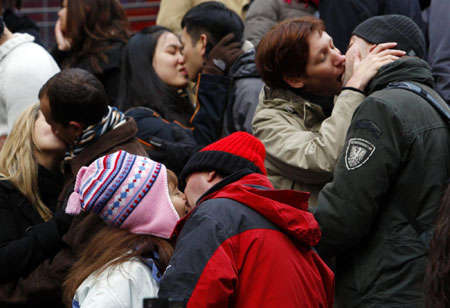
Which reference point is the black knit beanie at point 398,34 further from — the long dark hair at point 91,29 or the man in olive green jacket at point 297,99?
the long dark hair at point 91,29

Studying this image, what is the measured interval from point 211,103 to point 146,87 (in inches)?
22.9

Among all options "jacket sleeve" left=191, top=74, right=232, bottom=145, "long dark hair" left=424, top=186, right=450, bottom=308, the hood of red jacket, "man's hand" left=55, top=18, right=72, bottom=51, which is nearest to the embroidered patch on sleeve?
the hood of red jacket

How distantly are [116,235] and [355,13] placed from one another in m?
2.49

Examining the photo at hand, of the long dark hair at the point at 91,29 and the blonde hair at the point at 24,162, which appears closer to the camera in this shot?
the blonde hair at the point at 24,162

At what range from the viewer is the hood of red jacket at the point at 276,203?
2662 mm

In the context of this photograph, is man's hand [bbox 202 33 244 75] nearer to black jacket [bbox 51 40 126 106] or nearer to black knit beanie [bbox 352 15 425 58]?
black jacket [bbox 51 40 126 106]

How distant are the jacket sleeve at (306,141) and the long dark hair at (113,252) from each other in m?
0.91

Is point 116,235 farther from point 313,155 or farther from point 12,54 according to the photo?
point 12,54

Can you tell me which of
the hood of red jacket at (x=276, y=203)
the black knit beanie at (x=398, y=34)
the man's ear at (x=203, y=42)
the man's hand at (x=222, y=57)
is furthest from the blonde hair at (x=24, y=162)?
the black knit beanie at (x=398, y=34)

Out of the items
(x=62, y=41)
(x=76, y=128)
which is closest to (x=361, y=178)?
(x=76, y=128)

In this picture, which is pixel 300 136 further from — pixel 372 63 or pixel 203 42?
pixel 203 42

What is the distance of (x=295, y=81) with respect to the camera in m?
4.06

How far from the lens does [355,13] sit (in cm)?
493

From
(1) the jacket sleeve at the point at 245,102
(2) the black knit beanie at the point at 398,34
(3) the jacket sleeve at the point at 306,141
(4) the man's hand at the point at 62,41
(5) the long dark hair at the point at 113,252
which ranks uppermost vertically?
(2) the black knit beanie at the point at 398,34
